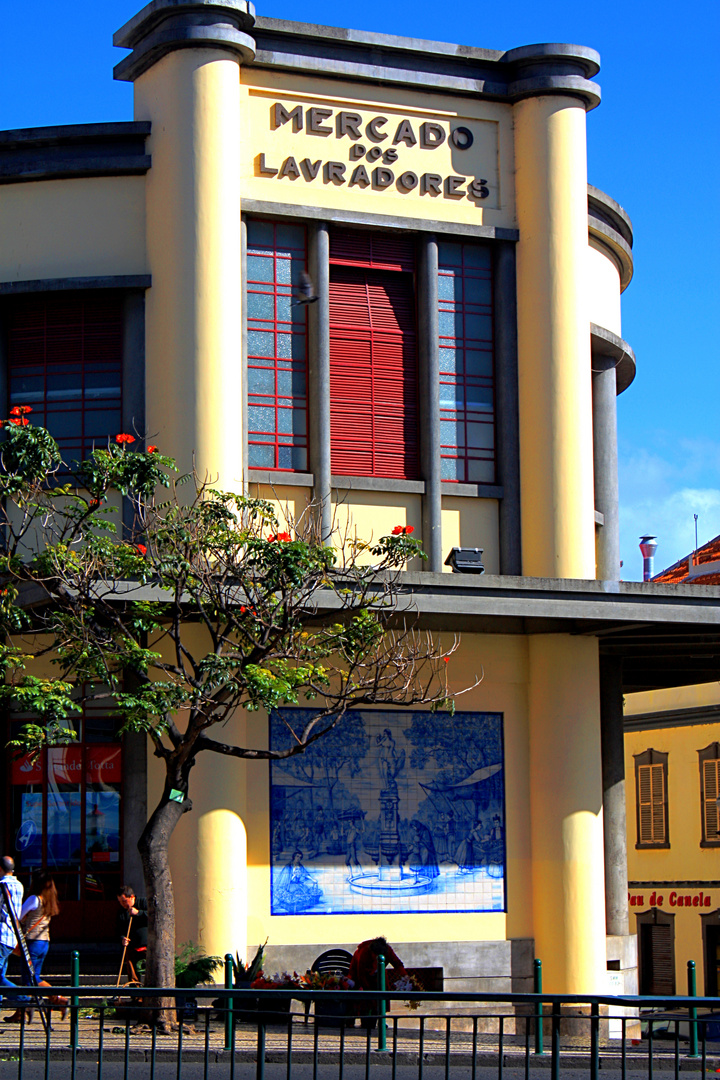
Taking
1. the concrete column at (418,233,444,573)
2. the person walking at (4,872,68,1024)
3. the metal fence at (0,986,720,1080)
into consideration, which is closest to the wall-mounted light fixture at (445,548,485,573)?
the concrete column at (418,233,444,573)

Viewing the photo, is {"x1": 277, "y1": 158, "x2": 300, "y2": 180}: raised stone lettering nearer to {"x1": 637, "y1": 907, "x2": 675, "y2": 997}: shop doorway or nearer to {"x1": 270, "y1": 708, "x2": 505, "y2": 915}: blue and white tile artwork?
{"x1": 270, "y1": 708, "x2": 505, "y2": 915}: blue and white tile artwork

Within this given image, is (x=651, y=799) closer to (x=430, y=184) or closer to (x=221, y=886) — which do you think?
(x=430, y=184)

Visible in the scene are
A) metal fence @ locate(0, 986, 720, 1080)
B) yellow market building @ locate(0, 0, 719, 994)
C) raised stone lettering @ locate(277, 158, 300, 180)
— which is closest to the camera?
metal fence @ locate(0, 986, 720, 1080)

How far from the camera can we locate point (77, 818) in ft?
62.9

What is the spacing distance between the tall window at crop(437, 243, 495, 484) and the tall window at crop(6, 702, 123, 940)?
5.69 m

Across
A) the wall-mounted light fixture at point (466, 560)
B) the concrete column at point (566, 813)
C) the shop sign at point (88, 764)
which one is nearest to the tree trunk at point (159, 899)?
the shop sign at point (88, 764)

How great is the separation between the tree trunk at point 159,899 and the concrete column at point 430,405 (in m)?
5.43

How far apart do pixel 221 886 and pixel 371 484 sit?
17.6 ft

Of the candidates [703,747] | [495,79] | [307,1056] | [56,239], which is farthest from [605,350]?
[703,747]

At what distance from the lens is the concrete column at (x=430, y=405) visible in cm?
1982

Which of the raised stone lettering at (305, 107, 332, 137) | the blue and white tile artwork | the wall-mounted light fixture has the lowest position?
the blue and white tile artwork

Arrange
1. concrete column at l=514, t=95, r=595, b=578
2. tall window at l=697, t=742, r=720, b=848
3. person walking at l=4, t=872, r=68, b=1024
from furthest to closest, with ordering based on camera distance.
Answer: tall window at l=697, t=742, r=720, b=848 < concrete column at l=514, t=95, r=595, b=578 < person walking at l=4, t=872, r=68, b=1024

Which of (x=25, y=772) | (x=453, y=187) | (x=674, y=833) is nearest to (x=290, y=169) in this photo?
(x=453, y=187)

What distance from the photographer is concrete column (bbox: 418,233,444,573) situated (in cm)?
1982
